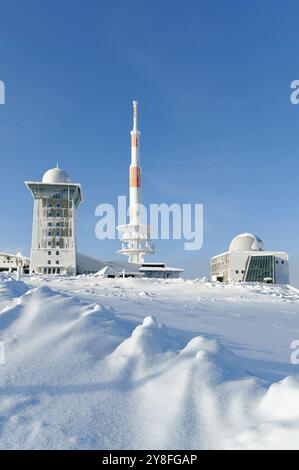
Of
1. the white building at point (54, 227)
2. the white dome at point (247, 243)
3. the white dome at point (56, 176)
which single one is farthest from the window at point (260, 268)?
the white dome at point (56, 176)

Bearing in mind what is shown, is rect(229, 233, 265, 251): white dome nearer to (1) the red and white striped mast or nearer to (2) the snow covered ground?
(1) the red and white striped mast

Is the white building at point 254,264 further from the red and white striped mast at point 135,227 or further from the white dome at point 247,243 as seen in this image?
the red and white striped mast at point 135,227

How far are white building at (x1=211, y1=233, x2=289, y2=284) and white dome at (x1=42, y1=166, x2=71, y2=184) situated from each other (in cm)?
3627

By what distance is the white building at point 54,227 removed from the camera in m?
65.0

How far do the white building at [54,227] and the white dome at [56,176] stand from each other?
A: 18 centimetres

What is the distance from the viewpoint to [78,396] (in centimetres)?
388

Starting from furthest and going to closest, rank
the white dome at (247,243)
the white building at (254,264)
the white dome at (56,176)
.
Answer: the white dome at (247,243)
the white building at (254,264)
the white dome at (56,176)

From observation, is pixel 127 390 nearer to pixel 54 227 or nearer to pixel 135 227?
pixel 54 227

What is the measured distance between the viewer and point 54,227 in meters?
66.5

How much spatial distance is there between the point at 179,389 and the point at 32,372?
72.4 inches

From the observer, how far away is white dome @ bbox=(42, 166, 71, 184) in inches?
2657

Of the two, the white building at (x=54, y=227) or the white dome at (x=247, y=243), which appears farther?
the white dome at (x=247, y=243)
